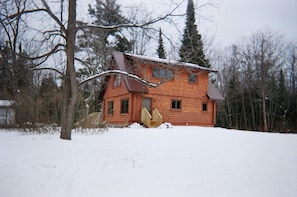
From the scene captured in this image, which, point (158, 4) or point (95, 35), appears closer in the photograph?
point (158, 4)

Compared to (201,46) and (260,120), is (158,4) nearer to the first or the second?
(201,46)

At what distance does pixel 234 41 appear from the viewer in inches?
1455

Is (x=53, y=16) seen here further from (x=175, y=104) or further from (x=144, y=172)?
(x=175, y=104)

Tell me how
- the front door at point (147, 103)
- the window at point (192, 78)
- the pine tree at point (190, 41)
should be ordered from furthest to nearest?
the window at point (192, 78) < the front door at point (147, 103) < the pine tree at point (190, 41)

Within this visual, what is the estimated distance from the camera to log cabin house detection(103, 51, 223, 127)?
60.2 feet

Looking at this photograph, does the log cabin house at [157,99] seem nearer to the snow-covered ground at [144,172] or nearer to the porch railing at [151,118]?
the porch railing at [151,118]

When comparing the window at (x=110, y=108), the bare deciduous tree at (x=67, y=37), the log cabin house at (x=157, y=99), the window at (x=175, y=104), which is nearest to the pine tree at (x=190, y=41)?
the bare deciduous tree at (x=67, y=37)

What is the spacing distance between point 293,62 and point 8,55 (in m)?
25.2

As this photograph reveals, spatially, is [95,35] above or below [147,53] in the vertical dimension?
below

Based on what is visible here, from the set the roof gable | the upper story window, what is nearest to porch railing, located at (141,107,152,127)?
the roof gable

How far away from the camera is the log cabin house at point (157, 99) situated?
18.4m

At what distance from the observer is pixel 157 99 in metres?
19.6

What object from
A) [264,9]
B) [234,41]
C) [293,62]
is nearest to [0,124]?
[264,9]

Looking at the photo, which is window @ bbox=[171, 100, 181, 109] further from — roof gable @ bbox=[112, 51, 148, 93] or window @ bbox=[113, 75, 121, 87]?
window @ bbox=[113, 75, 121, 87]
